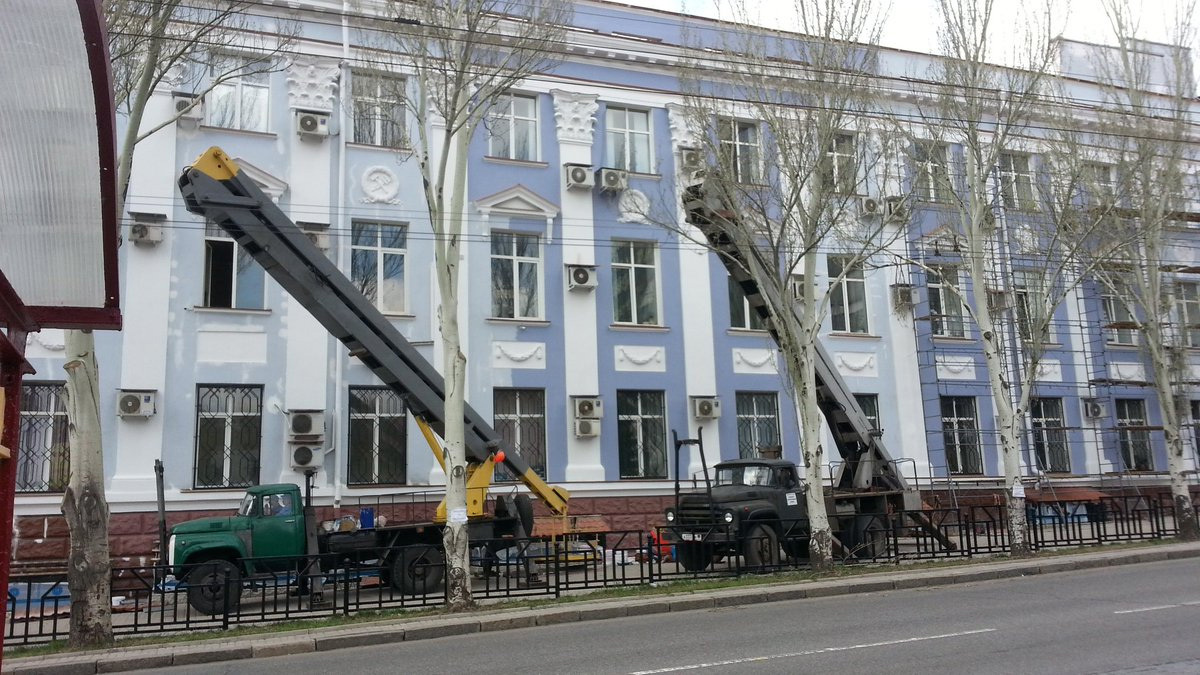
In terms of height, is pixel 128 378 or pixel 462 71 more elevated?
pixel 462 71

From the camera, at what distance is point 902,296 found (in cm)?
2505

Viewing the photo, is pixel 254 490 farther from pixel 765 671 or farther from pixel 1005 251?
pixel 1005 251

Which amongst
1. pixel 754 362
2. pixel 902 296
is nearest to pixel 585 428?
pixel 754 362

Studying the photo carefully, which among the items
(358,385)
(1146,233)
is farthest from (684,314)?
(1146,233)

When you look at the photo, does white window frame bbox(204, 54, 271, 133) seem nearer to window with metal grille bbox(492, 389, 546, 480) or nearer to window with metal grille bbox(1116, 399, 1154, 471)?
window with metal grille bbox(492, 389, 546, 480)

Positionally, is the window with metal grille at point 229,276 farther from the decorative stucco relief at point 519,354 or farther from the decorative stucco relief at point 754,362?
the decorative stucco relief at point 754,362

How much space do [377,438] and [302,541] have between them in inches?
175

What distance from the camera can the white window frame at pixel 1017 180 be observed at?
22281mm

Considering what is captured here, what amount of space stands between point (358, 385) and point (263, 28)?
Answer: 313 inches

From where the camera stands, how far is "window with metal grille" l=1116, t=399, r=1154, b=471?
26.8 metres

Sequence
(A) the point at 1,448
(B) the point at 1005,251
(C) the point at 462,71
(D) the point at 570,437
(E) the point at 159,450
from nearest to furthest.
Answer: (A) the point at 1,448, (C) the point at 462,71, (E) the point at 159,450, (D) the point at 570,437, (B) the point at 1005,251

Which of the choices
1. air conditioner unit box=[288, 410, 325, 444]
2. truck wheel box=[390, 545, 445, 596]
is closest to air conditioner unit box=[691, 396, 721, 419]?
truck wheel box=[390, 545, 445, 596]

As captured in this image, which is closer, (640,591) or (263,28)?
(640,591)

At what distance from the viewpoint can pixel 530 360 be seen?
838 inches
